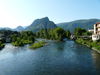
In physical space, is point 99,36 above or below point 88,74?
above

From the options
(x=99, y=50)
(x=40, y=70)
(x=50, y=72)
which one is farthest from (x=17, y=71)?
(x=99, y=50)

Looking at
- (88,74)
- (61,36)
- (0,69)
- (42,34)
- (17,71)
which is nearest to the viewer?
(88,74)

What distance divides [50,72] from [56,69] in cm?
164

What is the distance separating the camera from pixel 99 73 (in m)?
19.0

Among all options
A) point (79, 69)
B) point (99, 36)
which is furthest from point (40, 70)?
point (99, 36)

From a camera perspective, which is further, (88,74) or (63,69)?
(63,69)

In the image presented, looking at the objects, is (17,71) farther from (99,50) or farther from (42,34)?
(42,34)

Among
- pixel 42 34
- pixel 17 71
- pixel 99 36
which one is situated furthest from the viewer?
pixel 42 34

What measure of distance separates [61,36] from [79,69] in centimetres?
5884

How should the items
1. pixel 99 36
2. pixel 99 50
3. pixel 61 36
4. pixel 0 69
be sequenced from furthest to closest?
pixel 61 36 → pixel 99 36 → pixel 99 50 → pixel 0 69

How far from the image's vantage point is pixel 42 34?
111 metres

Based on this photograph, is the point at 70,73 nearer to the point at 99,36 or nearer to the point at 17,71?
the point at 17,71

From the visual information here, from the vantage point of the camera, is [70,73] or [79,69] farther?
[79,69]

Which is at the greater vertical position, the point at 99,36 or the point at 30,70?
the point at 99,36
